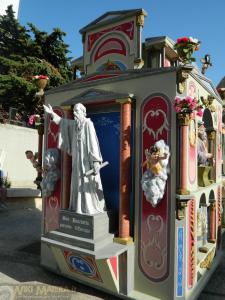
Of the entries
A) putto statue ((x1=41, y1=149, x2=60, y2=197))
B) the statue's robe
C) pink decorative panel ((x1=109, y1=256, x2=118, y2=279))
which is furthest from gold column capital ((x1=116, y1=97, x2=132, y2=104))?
pink decorative panel ((x1=109, y1=256, x2=118, y2=279))

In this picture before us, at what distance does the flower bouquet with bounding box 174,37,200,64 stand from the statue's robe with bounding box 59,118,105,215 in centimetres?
213

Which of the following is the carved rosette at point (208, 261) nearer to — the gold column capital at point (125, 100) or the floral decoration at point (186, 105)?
the floral decoration at point (186, 105)

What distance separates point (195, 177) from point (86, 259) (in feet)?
8.72

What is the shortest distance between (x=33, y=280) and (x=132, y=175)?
326 cm

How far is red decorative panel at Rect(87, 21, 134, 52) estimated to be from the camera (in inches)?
248

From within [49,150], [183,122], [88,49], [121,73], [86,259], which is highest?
[88,49]

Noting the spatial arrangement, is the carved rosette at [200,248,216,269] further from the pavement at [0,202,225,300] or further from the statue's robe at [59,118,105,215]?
the statue's robe at [59,118,105,215]

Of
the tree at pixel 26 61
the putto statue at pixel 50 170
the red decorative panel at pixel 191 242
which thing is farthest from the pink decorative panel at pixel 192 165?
the tree at pixel 26 61

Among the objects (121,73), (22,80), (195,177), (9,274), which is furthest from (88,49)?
(22,80)

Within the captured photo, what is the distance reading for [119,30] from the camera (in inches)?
255

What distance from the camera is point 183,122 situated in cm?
490

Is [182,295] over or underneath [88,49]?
underneath

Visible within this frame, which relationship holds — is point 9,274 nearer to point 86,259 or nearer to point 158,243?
point 86,259

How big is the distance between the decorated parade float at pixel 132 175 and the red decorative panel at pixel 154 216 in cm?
2
